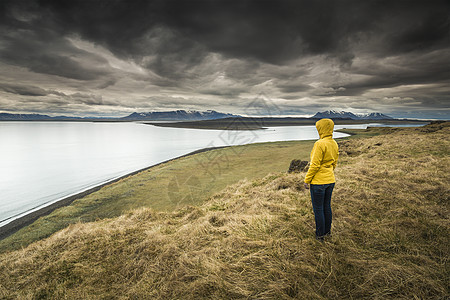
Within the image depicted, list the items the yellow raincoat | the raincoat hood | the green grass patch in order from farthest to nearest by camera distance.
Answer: the green grass patch, the raincoat hood, the yellow raincoat

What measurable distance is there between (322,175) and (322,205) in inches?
24.1

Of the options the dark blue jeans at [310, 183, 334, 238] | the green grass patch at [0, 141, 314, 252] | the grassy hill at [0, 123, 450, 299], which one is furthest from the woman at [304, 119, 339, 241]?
the green grass patch at [0, 141, 314, 252]

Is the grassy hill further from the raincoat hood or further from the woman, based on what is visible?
the raincoat hood

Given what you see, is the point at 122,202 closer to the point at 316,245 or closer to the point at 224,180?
the point at 224,180

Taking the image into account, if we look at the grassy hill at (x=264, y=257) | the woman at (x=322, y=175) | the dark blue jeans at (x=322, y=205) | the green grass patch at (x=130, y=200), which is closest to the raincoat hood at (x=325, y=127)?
the woman at (x=322, y=175)

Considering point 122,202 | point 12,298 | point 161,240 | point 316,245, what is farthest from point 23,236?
point 316,245

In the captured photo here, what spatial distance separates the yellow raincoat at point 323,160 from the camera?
3949 millimetres

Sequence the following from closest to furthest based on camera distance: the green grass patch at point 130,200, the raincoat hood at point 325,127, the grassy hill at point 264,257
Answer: the grassy hill at point 264,257
the raincoat hood at point 325,127
the green grass patch at point 130,200

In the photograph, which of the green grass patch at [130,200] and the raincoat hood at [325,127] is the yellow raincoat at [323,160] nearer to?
the raincoat hood at [325,127]

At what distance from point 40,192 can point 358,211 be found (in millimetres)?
28047

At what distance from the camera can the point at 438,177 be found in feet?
23.5

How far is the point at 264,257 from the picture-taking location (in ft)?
12.1

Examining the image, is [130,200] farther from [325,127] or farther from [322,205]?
[325,127]

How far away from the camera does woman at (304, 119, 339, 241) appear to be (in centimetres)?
396
